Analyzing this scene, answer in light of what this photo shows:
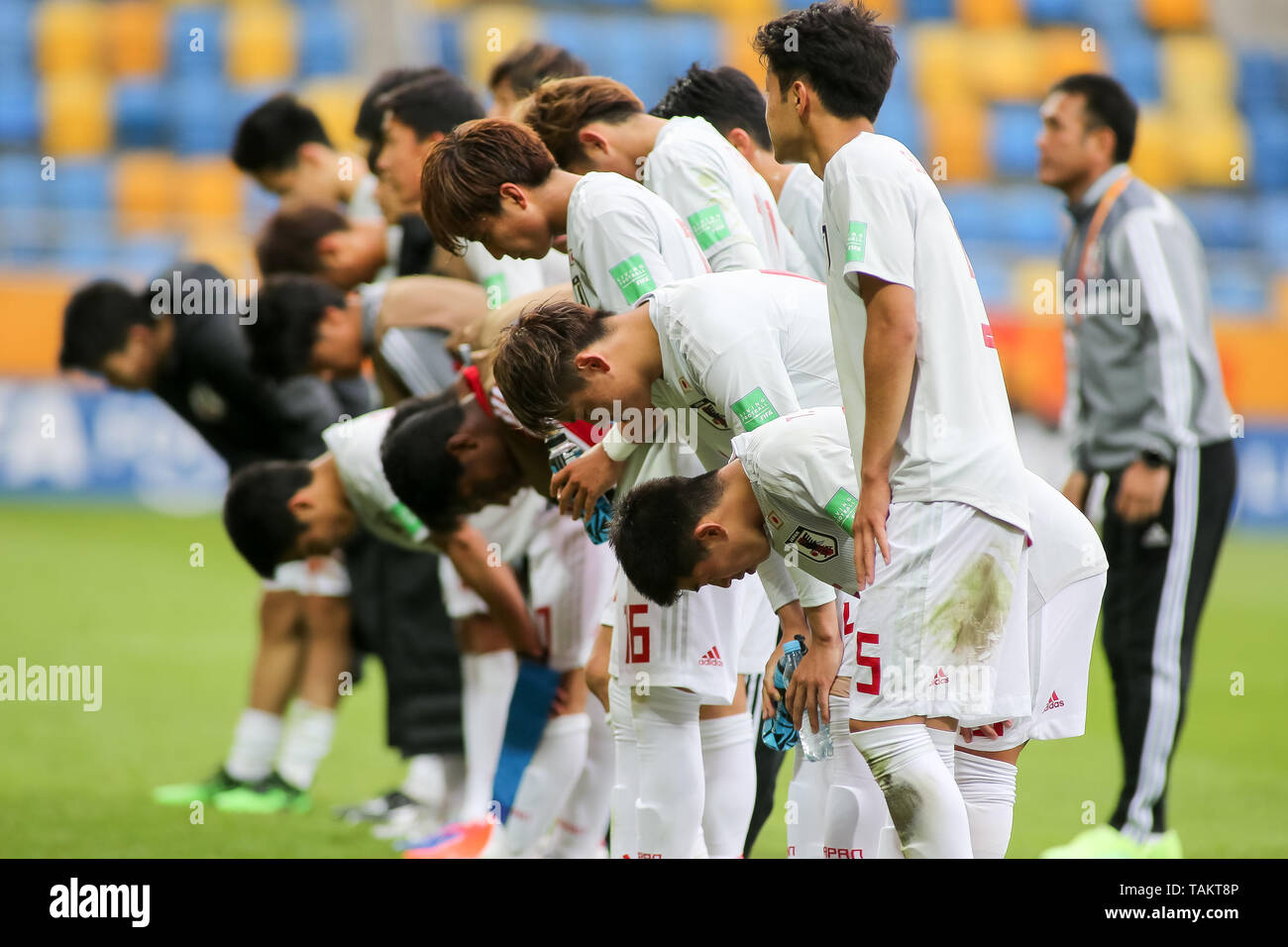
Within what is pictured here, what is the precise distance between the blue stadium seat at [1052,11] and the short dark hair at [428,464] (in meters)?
17.5

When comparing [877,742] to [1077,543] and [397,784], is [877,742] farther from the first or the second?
[397,784]

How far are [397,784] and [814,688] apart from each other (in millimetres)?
3084

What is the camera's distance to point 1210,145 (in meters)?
18.7

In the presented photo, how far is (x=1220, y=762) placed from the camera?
6.27 meters

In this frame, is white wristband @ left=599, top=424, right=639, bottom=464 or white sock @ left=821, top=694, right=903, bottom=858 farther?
white wristband @ left=599, top=424, right=639, bottom=464

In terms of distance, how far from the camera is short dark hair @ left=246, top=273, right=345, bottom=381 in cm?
521

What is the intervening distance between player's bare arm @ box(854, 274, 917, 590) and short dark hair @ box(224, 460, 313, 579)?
252cm

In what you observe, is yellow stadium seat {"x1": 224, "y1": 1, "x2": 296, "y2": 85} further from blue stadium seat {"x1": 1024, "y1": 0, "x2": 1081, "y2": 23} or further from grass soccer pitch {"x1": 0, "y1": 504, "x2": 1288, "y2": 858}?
blue stadium seat {"x1": 1024, "y1": 0, "x2": 1081, "y2": 23}

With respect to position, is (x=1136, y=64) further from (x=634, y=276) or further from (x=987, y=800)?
(x=987, y=800)

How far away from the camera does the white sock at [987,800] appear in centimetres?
325

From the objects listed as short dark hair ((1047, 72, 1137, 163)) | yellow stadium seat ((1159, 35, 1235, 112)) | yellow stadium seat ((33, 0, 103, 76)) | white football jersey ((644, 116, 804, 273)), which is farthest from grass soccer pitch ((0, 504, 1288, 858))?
yellow stadium seat ((1159, 35, 1235, 112))

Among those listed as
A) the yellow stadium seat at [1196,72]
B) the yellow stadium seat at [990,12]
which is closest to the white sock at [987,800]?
the yellow stadium seat at [1196,72]

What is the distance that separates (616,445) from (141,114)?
16.0 metres

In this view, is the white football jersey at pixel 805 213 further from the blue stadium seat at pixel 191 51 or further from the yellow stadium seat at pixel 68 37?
the yellow stadium seat at pixel 68 37
